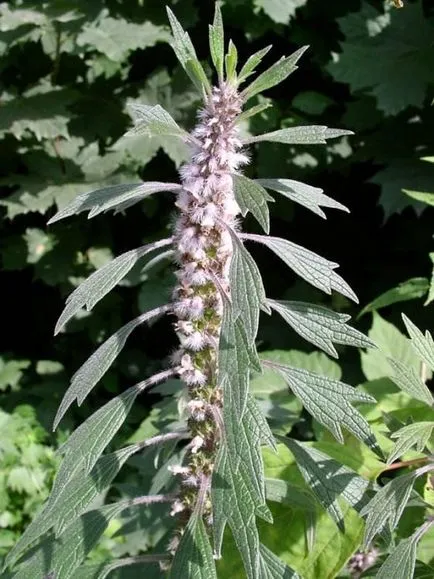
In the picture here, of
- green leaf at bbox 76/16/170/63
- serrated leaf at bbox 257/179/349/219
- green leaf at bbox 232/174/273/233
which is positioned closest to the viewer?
green leaf at bbox 232/174/273/233

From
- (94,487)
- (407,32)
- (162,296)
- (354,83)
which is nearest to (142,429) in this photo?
(162,296)

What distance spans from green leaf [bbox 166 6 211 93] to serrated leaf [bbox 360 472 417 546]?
1.99 ft

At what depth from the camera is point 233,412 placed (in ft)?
3.08

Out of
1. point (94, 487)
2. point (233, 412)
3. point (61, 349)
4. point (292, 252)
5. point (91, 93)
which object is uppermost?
point (91, 93)

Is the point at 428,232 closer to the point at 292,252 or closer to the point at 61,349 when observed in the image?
the point at 61,349

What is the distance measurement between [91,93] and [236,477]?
2.15 metres

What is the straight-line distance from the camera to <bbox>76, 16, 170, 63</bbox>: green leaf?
8.05ft

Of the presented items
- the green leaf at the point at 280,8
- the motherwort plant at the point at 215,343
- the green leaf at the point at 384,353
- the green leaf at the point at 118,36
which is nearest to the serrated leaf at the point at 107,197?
the motherwort plant at the point at 215,343

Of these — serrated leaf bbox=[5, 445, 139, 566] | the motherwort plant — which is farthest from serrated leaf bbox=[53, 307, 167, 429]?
serrated leaf bbox=[5, 445, 139, 566]

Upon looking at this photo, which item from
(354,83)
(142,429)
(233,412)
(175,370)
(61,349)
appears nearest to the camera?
(233,412)

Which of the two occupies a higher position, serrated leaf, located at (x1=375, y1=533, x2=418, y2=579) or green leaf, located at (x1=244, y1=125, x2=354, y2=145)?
green leaf, located at (x1=244, y1=125, x2=354, y2=145)

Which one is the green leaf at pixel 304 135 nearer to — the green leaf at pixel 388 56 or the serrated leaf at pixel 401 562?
the serrated leaf at pixel 401 562

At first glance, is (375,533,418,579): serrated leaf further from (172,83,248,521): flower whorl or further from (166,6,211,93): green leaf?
(166,6,211,93): green leaf

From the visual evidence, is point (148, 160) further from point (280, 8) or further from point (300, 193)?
point (300, 193)
